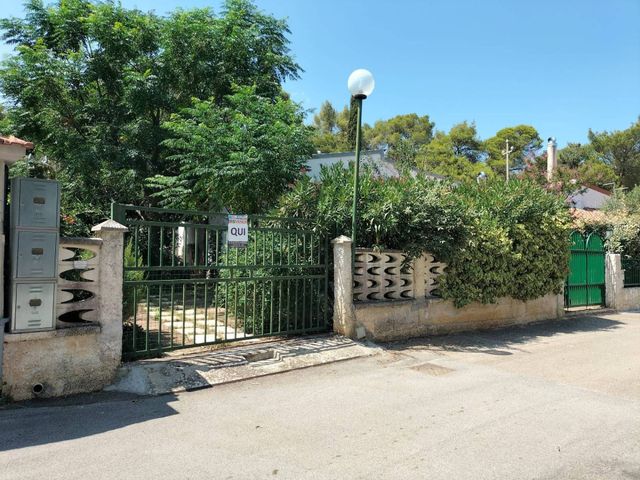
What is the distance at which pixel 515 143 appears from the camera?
153ft

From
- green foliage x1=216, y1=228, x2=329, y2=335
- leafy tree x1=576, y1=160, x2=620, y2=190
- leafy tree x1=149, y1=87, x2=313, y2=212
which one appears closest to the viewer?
green foliage x1=216, y1=228, x2=329, y2=335

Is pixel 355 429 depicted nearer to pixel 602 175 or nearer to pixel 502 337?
pixel 502 337

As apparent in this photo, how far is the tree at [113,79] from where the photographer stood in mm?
14586

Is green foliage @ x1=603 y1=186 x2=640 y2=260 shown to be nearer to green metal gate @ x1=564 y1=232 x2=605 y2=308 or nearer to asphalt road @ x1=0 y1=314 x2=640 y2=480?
green metal gate @ x1=564 y1=232 x2=605 y2=308

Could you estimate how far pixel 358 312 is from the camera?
25.0ft

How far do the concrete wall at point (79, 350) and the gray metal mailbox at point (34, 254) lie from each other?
482 mm

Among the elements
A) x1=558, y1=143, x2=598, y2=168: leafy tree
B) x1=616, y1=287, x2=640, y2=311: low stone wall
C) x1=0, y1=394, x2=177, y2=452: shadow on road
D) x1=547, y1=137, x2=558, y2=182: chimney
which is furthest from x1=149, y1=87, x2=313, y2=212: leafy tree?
x1=558, y1=143, x2=598, y2=168: leafy tree

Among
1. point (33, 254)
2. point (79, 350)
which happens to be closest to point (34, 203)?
point (33, 254)

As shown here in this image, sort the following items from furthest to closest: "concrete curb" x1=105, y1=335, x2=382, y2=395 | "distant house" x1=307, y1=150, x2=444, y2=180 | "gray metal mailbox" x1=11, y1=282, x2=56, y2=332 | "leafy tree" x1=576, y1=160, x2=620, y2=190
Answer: "leafy tree" x1=576, y1=160, x2=620, y2=190 < "distant house" x1=307, y1=150, x2=444, y2=180 < "concrete curb" x1=105, y1=335, x2=382, y2=395 < "gray metal mailbox" x1=11, y1=282, x2=56, y2=332

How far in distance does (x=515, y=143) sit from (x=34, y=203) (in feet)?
160

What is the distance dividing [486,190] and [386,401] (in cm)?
682

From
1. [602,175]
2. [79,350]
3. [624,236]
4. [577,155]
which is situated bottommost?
[79,350]

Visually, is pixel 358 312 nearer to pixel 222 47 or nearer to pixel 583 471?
pixel 583 471

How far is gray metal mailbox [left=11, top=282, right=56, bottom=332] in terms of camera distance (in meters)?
4.57
